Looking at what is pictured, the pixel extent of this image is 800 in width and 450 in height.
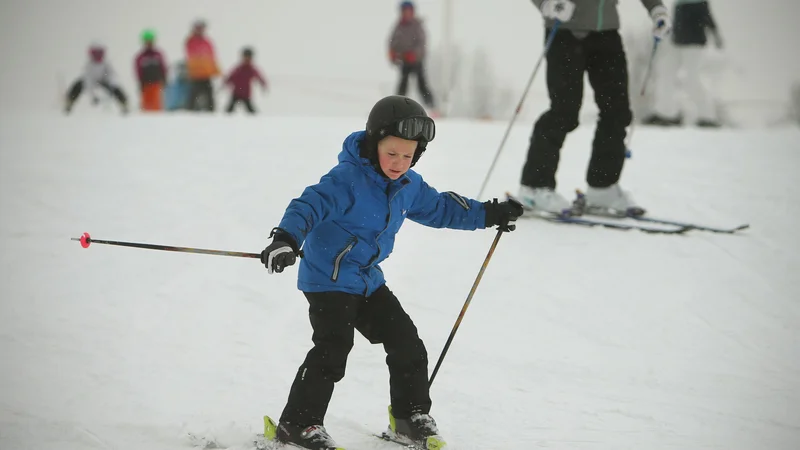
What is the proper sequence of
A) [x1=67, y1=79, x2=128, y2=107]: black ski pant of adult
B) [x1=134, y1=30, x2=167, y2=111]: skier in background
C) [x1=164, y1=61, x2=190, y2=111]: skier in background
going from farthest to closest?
[x1=164, y1=61, x2=190, y2=111]: skier in background, [x1=134, y1=30, x2=167, y2=111]: skier in background, [x1=67, y1=79, x2=128, y2=107]: black ski pant of adult

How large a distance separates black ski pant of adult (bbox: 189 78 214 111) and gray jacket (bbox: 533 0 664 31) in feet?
36.1

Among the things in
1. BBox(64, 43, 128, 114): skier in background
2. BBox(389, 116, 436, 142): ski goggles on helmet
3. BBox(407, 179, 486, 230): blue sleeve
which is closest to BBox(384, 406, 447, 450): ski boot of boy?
BBox(407, 179, 486, 230): blue sleeve

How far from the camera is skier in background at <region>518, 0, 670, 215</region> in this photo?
559 cm

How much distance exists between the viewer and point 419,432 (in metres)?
3.02

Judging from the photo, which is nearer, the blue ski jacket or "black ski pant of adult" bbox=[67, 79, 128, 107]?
the blue ski jacket

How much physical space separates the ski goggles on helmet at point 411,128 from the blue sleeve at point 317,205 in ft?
0.86

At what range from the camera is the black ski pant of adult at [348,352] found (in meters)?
2.95

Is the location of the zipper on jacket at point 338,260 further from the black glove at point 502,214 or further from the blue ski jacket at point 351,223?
the black glove at point 502,214

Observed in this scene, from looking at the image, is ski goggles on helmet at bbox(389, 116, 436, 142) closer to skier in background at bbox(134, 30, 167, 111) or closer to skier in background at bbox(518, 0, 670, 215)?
skier in background at bbox(518, 0, 670, 215)

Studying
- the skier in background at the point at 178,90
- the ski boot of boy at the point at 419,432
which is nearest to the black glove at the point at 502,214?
the ski boot of boy at the point at 419,432

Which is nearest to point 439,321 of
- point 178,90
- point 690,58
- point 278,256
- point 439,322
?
point 439,322

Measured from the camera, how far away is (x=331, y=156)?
28.7 ft

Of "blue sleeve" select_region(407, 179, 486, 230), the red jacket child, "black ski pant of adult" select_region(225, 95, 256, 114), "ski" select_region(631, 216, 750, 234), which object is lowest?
"ski" select_region(631, 216, 750, 234)

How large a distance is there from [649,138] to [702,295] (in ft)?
19.0
